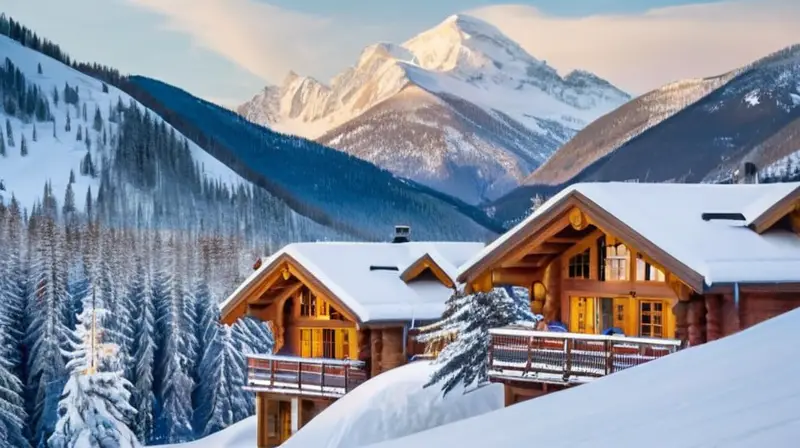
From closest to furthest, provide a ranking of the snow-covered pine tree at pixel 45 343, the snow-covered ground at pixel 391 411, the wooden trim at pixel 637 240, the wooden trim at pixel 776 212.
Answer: the wooden trim at pixel 637 240
the wooden trim at pixel 776 212
the snow-covered ground at pixel 391 411
the snow-covered pine tree at pixel 45 343

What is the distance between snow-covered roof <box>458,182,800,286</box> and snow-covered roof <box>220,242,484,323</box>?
22.9ft

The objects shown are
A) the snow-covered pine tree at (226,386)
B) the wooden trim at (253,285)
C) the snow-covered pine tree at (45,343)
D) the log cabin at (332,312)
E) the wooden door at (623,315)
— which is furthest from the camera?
the snow-covered pine tree at (226,386)

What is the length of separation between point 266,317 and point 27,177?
173233mm

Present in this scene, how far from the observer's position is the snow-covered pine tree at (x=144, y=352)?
238 ft

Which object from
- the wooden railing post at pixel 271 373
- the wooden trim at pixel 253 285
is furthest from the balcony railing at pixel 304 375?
the wooden trim at pixel 253 285

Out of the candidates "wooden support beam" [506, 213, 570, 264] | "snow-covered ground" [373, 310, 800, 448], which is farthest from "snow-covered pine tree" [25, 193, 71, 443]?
"snow-covered ground" [373, 310, 800, 448]

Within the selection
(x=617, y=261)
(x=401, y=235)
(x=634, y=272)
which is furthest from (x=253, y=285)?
(x=634, y=272)

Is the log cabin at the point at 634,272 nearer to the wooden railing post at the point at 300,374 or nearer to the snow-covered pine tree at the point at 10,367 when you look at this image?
the wooden railing post at the point at 300,374

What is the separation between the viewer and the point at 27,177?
19638 centimetres

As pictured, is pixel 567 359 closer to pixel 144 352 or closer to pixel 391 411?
pixel 391 411

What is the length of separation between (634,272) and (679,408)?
1366 centimetres

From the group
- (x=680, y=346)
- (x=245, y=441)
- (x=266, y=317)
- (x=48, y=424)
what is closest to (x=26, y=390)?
(x=48, y=424)

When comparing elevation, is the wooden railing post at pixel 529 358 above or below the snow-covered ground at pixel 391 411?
above

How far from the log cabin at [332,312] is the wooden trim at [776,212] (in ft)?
34.1
